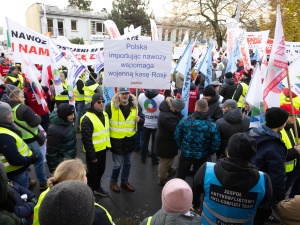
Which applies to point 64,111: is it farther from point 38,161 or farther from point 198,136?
point 198,136

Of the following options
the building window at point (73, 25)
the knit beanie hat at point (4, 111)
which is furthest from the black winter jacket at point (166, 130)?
the building window at point (73, 25)

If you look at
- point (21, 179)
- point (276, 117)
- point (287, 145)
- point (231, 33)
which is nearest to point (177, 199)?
point (276, 117)

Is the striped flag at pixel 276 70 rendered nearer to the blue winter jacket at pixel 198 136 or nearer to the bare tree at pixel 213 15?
the blue winter jacket at pixel 198 136

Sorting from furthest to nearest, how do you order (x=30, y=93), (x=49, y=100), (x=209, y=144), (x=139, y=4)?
(x=139, y=4)
(x=49, y=100)
(x=30, y=93)
(x=209, y=144)

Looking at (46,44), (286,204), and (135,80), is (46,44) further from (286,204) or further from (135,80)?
(286,204)

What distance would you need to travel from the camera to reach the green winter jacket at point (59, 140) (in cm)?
355

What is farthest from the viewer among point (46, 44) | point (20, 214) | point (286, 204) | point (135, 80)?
point (46, 44)

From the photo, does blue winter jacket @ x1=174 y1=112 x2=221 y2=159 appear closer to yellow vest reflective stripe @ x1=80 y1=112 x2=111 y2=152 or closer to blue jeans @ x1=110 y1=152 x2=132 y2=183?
blue jeans @ x1=110 y1=152 x2=132 y2=183

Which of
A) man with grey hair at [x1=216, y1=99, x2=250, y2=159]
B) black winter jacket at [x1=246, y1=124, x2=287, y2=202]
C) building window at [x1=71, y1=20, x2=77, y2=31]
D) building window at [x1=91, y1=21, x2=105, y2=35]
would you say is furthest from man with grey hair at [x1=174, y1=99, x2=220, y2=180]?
building window at [x1=91, y1=21, x2=105, y2=35]

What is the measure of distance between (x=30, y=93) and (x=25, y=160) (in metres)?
3.00

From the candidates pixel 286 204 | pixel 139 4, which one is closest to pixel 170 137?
pixel 286 204

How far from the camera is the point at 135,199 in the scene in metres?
4.12

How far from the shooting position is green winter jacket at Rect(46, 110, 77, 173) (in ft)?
11.7

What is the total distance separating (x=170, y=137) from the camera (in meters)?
4.33
